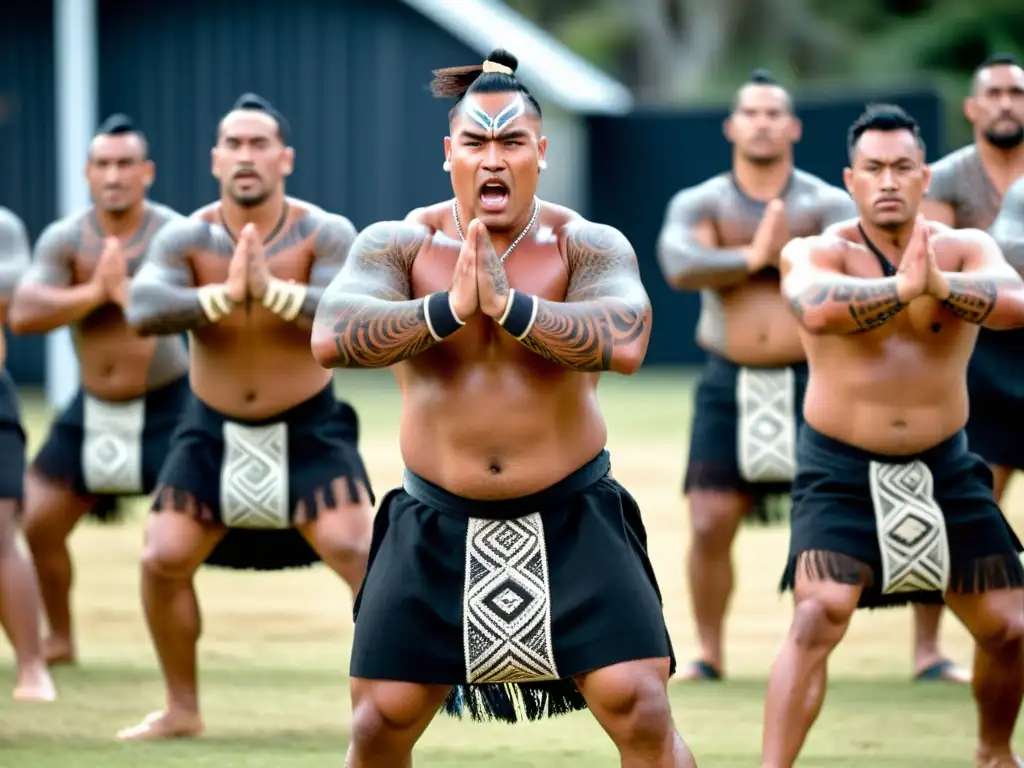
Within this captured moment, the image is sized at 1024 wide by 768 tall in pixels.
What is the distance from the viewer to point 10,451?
761 cm

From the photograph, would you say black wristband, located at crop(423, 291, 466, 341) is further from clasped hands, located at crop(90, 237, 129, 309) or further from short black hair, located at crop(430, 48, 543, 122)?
clasped hands, located at crop(90, 237, 129, 309)

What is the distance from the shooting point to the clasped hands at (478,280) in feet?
15.5

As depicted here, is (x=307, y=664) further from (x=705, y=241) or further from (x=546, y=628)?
(x=546, y=628)

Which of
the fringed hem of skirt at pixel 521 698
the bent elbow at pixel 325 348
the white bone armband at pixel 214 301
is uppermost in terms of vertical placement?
the bent elbow at pixel 325 348

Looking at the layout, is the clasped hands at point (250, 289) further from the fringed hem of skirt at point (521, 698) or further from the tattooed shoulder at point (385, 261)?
the fringed hem of skirt at point (521, 698)

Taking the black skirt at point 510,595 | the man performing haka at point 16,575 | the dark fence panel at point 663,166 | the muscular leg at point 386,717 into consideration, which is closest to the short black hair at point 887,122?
the black skirt at point 510,595

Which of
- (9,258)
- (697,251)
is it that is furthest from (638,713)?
(9,258)

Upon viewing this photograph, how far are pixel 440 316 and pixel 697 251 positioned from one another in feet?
11.6

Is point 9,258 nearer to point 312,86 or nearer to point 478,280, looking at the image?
point 478,280

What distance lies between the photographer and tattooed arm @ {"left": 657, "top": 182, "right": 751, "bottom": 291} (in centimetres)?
809

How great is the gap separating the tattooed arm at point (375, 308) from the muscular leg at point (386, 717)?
0.81 meters

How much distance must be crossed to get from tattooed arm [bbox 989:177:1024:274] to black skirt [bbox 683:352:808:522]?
1.26 metres

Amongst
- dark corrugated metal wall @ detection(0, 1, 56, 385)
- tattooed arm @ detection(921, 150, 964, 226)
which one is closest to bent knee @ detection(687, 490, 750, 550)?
tattooed arm @ detection(921, 150, 964, 226)

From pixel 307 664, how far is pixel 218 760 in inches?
70.9
